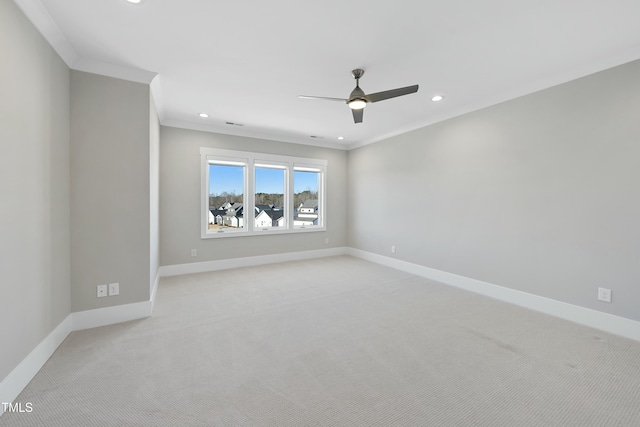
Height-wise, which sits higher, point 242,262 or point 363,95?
point 363,95

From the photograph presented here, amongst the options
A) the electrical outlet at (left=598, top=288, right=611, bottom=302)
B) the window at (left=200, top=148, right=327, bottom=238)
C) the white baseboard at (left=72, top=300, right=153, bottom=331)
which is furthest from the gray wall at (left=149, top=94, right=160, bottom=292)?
the electrical outlet at (left=598, top=288, right=611, bottom=302)

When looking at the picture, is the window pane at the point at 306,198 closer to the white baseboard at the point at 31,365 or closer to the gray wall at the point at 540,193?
the gray wall at the point at 540,193

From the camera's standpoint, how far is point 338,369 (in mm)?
1993

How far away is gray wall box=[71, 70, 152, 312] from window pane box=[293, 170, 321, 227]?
3214 millimetres

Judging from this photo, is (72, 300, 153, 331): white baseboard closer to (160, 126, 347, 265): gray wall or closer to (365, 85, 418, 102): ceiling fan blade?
(160, 126, 347, 265): gray wall

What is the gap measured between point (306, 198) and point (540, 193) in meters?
4.11

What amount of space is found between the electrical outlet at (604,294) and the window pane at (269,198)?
187 inches

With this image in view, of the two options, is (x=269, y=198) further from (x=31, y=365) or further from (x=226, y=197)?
(x=31, y=365)

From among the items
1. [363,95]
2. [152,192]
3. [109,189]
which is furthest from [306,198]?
[109,189]

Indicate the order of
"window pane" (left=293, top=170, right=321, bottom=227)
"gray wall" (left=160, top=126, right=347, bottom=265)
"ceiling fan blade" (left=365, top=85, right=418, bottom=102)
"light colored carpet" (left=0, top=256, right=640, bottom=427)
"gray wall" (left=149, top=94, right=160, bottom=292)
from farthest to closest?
"window pane" (left=293, top=170, right=321, bottom=227)
"gray wall" (left=160, top=126, right=347, bottom=265)
"gray wall" (left=149, top=94, right=160, bottom=292)
"ceiling fan blade" (left=365, top=85, right=418, bottom=102)
"light colored carpet" (left=0, top=256, right=640, bottom=427)

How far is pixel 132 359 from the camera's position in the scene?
2.11 metres

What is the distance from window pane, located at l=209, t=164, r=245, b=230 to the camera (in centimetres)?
497

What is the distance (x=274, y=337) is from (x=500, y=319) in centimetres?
242

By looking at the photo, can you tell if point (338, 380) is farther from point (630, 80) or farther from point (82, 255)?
point (630, 80)
